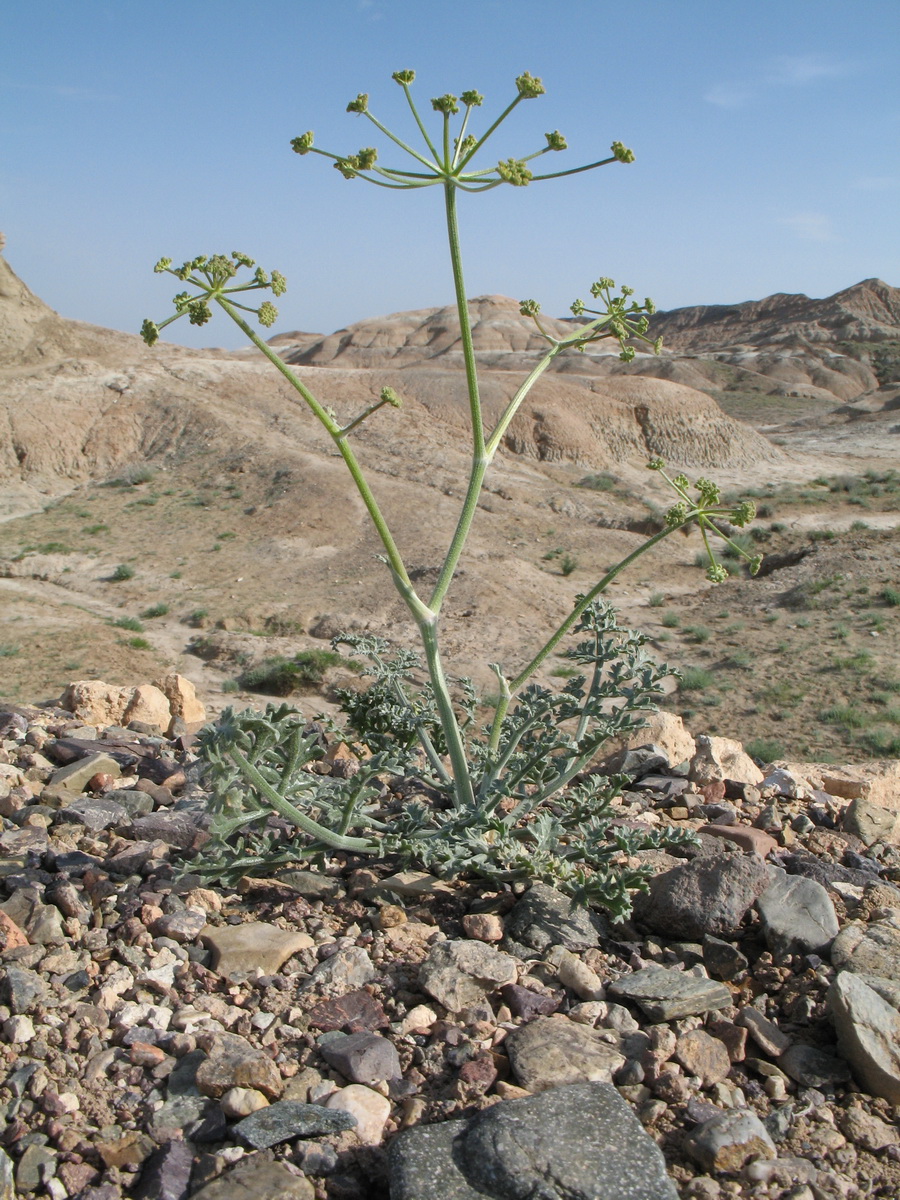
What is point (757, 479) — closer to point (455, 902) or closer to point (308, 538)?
point (308, 538)

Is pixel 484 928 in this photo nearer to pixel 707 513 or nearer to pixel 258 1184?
pixel 258 1184

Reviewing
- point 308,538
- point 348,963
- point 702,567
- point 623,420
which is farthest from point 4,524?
point 348,963

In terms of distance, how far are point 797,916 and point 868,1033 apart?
56 cm

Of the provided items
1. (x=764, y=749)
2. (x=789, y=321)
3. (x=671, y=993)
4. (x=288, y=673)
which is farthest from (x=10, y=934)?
(x=789, y=321)

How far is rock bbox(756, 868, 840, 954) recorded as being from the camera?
2641 mm

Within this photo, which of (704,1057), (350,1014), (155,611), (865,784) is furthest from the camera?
(155,611)

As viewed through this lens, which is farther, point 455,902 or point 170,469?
point 170,469

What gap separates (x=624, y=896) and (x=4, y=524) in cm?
1896

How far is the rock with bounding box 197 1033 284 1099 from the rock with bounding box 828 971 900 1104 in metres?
1.33

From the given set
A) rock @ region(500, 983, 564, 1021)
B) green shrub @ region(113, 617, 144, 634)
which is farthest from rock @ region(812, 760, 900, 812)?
green shrub @ region(113, 617, 144, 634)

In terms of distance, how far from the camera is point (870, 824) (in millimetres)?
3658

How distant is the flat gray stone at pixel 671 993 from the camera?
237cm

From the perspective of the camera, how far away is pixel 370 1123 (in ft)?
6.61

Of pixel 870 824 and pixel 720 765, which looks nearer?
pixel 870 824
